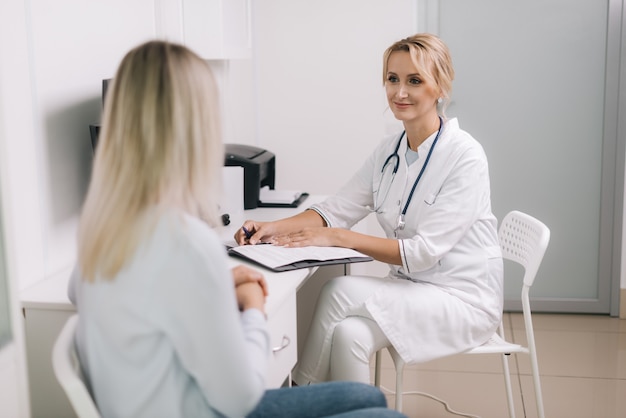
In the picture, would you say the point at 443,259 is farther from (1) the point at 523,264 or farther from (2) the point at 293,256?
(2) the point at 293,256

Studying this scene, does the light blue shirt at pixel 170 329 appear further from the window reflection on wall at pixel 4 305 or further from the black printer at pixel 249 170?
the black printer at pixel 249 170

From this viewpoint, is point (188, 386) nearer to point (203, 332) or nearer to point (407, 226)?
point (203, 332)

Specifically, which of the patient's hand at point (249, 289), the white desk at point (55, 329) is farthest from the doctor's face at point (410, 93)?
the patient's hand at point (249, 289)

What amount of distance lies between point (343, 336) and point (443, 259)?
36 centimetres

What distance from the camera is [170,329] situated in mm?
1141

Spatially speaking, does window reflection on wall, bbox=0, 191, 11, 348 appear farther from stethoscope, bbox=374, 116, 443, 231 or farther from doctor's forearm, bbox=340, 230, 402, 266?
stethoscope, bbox=374, 116, 443, 231

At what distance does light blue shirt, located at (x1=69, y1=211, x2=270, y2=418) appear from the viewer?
113 cm

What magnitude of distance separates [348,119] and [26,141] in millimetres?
2065

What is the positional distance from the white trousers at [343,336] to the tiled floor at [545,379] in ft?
2.22

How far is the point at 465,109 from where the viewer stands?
→ 3582 mm

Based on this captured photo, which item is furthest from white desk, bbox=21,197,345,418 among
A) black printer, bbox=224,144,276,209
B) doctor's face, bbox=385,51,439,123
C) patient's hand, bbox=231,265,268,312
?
black printer, bbox=224,144,276,209

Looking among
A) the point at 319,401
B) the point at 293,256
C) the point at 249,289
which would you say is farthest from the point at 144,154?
the point at 293,256

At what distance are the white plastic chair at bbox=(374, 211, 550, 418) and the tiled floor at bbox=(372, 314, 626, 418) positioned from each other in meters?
0.39

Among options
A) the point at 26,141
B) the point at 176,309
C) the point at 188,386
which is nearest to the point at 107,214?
the point at 176,309
